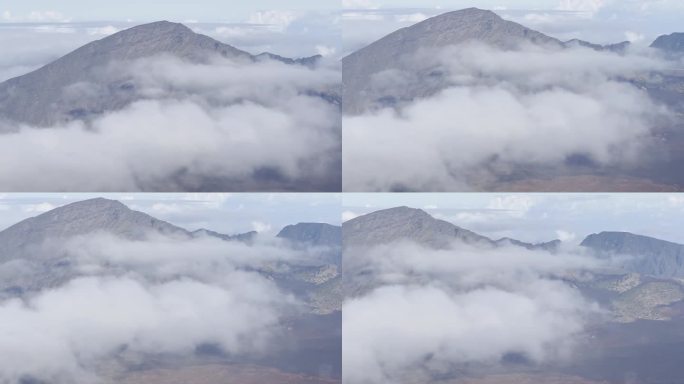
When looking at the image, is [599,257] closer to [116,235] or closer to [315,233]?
[315,233]

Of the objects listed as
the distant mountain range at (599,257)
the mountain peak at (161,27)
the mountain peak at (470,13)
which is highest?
the mountain peak at (470,13)

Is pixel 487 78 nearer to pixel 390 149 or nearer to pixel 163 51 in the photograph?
pixel 390 149

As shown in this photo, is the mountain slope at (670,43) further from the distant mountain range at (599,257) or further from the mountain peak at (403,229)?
the mountain peak at (403,229)

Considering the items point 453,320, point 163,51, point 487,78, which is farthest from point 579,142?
point 163,51

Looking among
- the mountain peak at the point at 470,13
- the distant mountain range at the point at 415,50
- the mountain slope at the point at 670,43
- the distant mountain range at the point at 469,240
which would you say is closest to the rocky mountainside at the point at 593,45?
the distant mountain range at the point at 415,50

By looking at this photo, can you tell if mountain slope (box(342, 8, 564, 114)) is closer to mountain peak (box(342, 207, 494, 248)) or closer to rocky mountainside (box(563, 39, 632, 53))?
rocky mountainside (box(563, 39, 632, 53))

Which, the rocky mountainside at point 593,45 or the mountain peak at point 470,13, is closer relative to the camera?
the mountain peak at point 470,13
